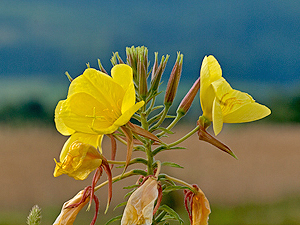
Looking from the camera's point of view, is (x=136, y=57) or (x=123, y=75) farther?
(x=136, y=57)

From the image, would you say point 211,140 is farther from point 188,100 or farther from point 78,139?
point 78,139

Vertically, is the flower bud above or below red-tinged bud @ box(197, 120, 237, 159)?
below

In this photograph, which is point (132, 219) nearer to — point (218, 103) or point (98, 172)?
point (98, 172)

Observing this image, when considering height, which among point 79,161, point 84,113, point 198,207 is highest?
point 84,113

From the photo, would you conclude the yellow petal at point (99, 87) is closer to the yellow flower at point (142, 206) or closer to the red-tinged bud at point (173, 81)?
the red-tinged bud at point (173, 81)

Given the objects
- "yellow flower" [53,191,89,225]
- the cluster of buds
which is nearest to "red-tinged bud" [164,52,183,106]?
the cluster of buds

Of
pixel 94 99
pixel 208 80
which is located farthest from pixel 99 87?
pixel 208 80

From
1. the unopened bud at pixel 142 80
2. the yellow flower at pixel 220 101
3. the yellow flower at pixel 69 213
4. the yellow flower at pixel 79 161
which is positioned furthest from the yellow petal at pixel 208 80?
the yellow flower at pixel 69 213

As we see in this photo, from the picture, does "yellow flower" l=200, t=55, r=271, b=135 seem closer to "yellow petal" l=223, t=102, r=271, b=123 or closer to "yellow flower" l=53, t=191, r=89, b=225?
"yellow petal" l=223, t=102, r=271, b=123

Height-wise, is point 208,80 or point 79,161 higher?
point 208,80
